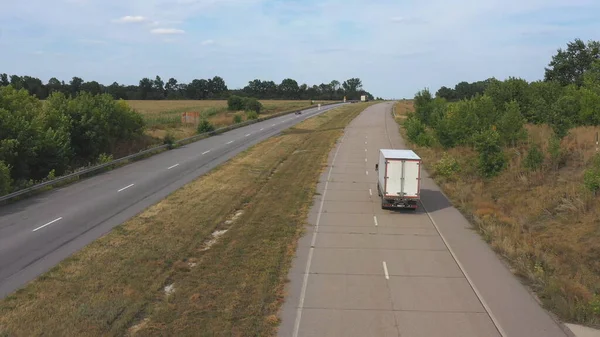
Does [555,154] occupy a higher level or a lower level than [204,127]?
higher

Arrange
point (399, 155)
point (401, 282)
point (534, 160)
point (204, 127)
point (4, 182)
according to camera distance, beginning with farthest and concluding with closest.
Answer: point (204, 127) < point (534, 160) < point (4, 182) < point (399, 155) < point (401, 282)

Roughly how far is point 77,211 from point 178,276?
10.8 meters

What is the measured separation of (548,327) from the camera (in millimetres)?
12453

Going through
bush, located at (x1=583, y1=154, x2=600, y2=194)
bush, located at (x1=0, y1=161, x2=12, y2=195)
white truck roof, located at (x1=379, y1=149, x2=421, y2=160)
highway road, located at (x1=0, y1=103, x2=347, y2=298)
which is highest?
white truck roof, located at (x1=379, y1=149, x2=421, y2=160)

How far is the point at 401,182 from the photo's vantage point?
2480cm

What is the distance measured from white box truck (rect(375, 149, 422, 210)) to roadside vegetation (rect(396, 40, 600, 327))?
275cm

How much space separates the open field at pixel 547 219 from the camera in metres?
14.6

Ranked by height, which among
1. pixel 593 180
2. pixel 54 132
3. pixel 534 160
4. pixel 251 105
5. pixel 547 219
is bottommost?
pixel 547 219

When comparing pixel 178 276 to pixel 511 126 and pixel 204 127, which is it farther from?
pixel 204 127

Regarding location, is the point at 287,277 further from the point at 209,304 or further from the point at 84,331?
the point at 84,331

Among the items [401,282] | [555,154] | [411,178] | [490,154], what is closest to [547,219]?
[411,178]

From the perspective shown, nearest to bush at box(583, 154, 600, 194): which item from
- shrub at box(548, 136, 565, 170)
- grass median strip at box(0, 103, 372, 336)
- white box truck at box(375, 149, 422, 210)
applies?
shrub at box(548, 136, 565, 170)

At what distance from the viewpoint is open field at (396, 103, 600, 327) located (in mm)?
14602

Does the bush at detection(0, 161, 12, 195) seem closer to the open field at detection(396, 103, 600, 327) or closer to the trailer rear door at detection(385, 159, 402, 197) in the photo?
the trailer rear door at detection(385, 159, 402, 197)
